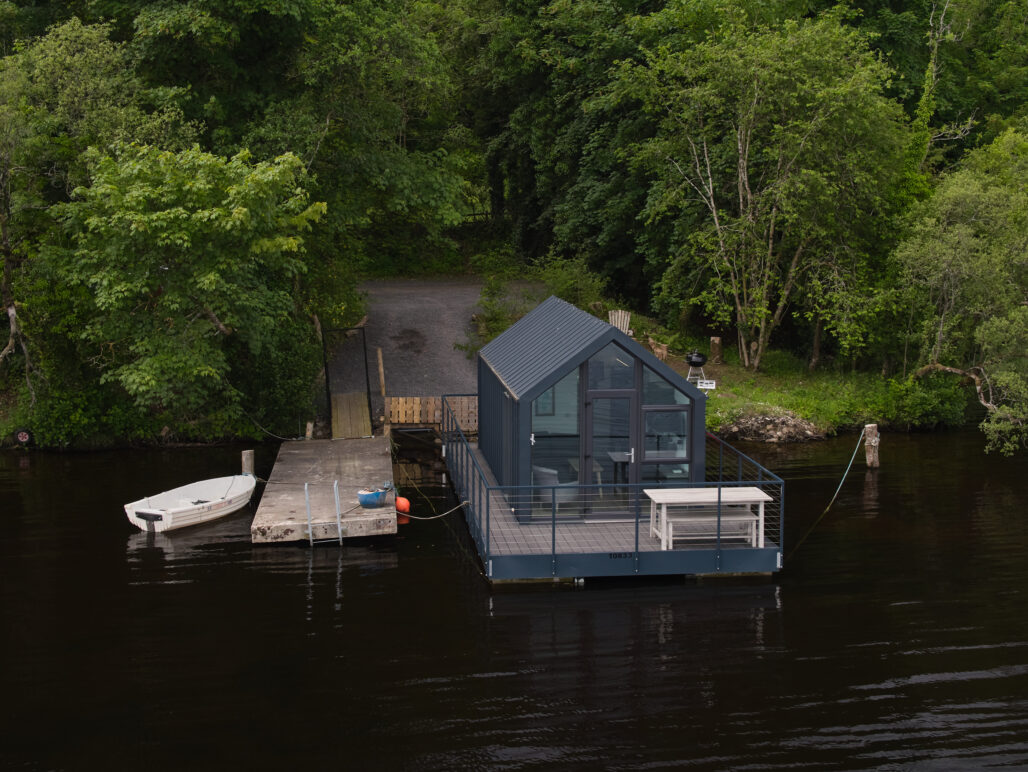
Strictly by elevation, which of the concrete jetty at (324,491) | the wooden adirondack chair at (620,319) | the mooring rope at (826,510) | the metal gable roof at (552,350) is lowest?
the mooring rope at (826,510)

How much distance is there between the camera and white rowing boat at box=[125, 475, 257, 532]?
19.9m

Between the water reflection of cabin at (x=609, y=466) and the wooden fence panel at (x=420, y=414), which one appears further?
the wooden fence panel at (x=420, y=414)

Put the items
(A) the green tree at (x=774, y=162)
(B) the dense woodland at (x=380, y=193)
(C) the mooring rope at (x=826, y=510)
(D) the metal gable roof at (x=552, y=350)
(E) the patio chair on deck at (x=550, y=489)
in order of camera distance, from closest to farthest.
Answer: (D) the metal gable roof at (x=552, y=350)
(E) the patio chair on deck at (x=550, y=489)
(C) the mooring rope at (x=826, y=510)
(B) the dense woodland at (x=380, y=193)
(A) the green tree at (x=774, y=162)

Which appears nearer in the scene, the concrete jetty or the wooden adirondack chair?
the concrete jetty

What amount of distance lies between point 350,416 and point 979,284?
16934mm

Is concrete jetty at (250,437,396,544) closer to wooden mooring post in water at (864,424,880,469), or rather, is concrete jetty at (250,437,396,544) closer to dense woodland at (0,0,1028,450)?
dense woodland at (0,0,1028,450)

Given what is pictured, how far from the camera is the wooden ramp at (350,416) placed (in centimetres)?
2688

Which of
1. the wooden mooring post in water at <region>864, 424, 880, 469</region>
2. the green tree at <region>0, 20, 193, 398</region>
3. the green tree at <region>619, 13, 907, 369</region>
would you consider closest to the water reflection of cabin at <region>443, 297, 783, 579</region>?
the wooden mooring post in water at <region>864, 424, 880, 469</region>

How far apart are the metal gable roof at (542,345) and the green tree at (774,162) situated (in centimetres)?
962

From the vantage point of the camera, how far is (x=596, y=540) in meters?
17.4

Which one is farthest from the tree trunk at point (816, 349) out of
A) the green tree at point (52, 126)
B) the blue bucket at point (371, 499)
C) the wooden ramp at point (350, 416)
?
the green tree at point (52, 126)

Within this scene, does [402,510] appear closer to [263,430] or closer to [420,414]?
[420,414]

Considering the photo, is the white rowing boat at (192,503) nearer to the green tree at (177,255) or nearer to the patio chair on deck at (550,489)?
the green tree at (177,255)

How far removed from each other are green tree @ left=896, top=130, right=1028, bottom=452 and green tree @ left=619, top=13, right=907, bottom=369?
201 centimetres
